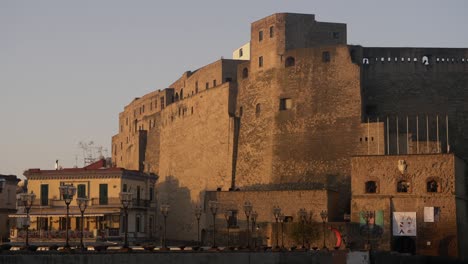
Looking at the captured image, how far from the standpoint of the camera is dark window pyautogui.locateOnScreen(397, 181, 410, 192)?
49.5 m

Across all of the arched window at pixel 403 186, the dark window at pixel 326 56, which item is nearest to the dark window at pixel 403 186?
the arched window at pixel 403 186

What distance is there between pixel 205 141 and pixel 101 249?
40.9 meters

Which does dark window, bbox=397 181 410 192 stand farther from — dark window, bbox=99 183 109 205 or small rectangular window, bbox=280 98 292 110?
dark window, bbox=99 183 109 205

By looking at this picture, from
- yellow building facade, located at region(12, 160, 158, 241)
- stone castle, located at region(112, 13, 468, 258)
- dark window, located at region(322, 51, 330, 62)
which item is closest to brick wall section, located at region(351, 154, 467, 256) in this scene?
stone castle, located at region(112, 13, 468, 258)

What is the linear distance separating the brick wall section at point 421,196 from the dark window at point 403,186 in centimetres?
18

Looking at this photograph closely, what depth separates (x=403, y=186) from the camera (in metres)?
49.6

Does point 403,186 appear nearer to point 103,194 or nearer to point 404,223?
point 404,223

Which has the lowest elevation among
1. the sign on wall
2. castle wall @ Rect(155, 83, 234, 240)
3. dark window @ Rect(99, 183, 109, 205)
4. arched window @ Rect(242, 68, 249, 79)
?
the sign on wall

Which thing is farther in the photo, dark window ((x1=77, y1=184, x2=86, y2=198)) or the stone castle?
the stone castle

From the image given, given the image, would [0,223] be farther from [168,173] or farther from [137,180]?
[168,173]

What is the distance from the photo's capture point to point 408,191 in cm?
4944

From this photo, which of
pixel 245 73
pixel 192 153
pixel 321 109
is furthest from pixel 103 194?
pixel 192 153

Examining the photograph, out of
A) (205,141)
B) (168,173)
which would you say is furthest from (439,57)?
(168,173)

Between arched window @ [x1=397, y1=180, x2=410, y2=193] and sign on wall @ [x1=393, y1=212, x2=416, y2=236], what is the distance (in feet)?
4.37
